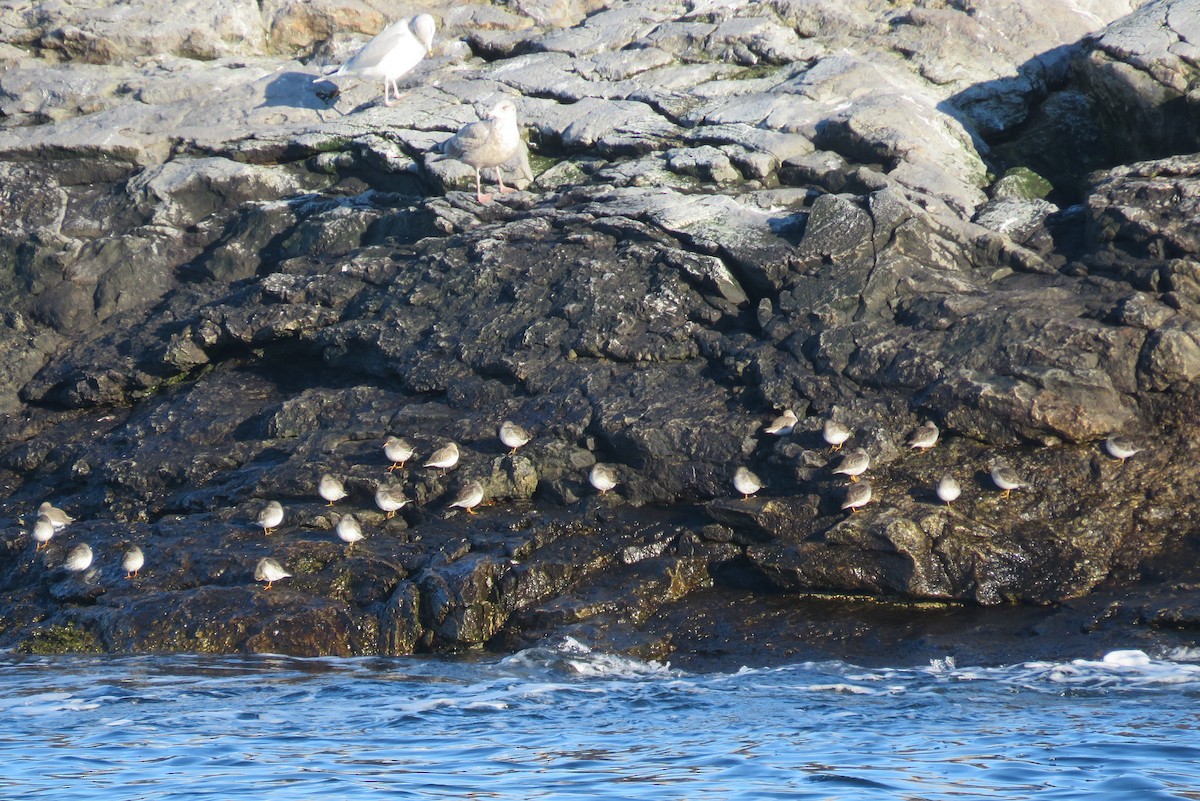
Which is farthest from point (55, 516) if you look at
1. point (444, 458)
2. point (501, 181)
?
point (501, 181)

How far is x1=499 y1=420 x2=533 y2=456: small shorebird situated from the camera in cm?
1313

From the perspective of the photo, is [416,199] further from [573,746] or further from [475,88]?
[573,746]

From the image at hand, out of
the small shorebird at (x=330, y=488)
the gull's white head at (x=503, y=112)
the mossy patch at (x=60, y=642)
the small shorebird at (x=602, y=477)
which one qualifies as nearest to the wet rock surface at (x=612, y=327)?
the mossy patch at (x=60, y=642)

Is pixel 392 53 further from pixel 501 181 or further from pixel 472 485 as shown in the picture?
pixel 472 485

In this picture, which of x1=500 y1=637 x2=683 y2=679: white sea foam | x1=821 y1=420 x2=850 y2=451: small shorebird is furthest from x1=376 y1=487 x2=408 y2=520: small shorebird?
x1=821 y1=420 x2=850 y2=451: small shorebird

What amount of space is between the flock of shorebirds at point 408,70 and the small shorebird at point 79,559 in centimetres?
675

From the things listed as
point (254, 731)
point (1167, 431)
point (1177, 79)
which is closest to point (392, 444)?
point (254, 731)

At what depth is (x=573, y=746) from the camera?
866 cm

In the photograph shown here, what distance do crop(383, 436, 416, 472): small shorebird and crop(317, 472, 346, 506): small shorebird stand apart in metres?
0.54

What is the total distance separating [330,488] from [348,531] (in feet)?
2.75

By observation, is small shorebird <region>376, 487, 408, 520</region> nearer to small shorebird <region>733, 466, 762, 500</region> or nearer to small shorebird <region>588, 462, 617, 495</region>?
small shorebird <region>588, 462, 617, 495</region>

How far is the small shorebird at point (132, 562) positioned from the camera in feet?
39.5

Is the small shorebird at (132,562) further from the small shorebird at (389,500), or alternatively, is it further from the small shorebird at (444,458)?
the small shorebird at (444,458)

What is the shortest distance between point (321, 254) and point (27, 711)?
8615mm
